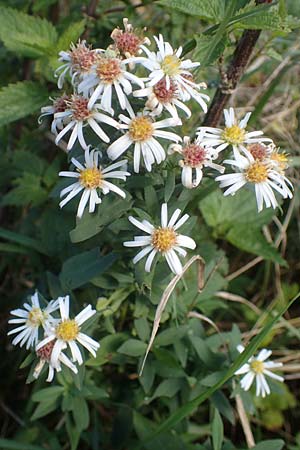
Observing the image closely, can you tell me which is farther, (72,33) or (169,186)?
(72,33)

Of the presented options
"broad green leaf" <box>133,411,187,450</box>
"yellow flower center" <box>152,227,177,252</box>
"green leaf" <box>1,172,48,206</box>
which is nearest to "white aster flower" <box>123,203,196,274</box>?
"yellow flower center" <box>152,227,177,252</box>

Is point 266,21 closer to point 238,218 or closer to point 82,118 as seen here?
point 82,118

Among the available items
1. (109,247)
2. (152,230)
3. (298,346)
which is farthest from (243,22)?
(298,346)

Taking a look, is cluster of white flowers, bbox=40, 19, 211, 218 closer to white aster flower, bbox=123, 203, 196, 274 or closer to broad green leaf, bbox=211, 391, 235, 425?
white aster flower, bbox=123, 203, 196, 274

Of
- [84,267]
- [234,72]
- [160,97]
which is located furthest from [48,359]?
[234,72]

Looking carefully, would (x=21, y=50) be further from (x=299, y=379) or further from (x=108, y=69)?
(x=299, y=379)

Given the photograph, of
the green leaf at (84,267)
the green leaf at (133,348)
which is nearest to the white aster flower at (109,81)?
the green leaf at (84,267)
